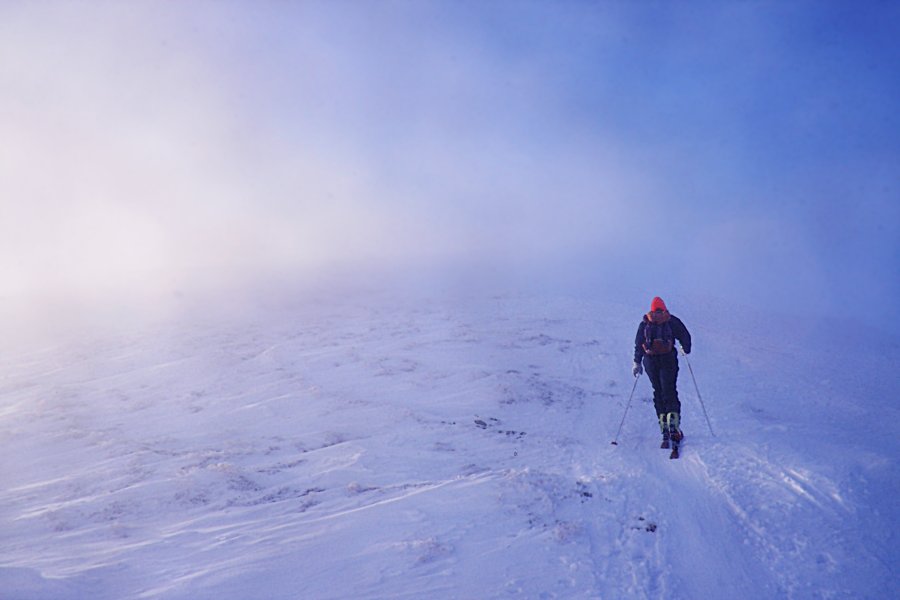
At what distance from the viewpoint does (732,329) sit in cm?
1947

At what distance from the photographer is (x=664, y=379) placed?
8180mm

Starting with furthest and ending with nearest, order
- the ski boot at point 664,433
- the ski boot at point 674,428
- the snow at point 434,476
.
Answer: the ski boot at point 664,433, the ski boot at point 674,428, the snow at point 434,476

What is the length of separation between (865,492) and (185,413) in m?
A: 11.0

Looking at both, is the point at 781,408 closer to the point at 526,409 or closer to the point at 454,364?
the point at 526,409

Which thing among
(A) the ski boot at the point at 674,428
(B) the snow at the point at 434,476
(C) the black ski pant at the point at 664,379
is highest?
(C) the black ski pant at the point at 664,379

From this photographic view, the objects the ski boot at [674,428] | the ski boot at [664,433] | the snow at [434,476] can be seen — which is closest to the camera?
the snow at [434,476]

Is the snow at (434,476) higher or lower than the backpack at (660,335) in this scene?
lower

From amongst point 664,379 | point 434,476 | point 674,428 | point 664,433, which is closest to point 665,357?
point 664,379

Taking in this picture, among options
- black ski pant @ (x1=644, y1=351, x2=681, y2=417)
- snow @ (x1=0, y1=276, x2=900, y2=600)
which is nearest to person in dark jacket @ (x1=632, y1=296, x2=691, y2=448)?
black ski pant @ (x1=644, y1=351, x2=681, y2=417)

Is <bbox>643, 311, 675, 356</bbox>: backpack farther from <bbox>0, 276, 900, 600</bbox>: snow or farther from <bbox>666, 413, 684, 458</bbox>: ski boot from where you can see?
<bbox>0, 276, 900, 600</bbox>: snow

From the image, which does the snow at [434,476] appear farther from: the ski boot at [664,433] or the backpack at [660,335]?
the backpack at [660,335]

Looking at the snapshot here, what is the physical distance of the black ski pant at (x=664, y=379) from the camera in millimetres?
8125

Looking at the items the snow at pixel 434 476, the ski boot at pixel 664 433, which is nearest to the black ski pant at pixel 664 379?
the ski boot at pixel 664 433

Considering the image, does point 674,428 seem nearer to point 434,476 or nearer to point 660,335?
point 660,335
